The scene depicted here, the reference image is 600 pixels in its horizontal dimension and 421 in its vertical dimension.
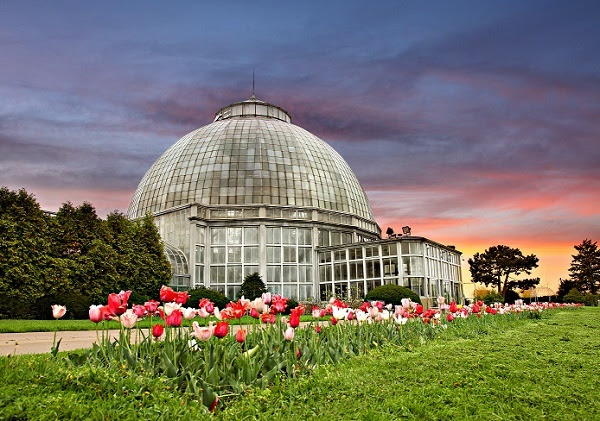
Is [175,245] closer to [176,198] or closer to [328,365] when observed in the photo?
[176,198]

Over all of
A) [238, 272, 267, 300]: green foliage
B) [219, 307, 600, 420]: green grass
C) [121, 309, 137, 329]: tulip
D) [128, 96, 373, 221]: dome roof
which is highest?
[128, 96, 373, 221]: dome roof

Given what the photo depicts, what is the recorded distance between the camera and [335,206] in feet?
179

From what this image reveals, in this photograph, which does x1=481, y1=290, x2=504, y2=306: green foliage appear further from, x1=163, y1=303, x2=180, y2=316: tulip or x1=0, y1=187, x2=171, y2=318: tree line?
x1=163, y1=303, x2=180, y2=316: tulip

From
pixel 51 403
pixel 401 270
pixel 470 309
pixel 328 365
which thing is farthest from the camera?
pixel 401 270

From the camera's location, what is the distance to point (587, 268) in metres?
74.7

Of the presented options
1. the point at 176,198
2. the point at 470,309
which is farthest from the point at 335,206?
the point at 470,309

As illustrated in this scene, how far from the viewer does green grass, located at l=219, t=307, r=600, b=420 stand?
587 cm

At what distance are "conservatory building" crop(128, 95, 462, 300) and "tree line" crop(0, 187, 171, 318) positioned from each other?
9927 mm

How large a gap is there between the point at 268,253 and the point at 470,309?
112 feet

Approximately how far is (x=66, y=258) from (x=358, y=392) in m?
27.6

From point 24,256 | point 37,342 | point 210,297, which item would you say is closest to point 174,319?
point 37,342

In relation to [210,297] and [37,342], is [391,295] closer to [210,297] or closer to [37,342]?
[210,297]

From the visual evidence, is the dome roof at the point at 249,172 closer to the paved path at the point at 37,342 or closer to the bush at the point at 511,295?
the bush at the point at 511,295

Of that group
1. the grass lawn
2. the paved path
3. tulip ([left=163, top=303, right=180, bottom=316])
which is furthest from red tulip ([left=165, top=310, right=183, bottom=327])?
the paved path
